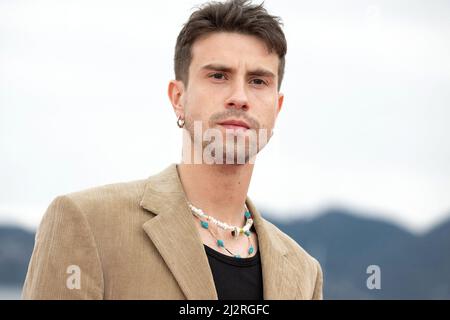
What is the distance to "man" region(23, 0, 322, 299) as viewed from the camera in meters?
4.72

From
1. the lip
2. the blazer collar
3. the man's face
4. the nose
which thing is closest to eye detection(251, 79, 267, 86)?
the man's face

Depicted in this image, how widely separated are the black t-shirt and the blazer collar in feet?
0.26

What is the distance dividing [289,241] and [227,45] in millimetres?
1933

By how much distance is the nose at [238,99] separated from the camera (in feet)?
17.2

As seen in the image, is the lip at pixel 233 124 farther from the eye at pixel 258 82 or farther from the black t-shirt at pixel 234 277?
the black t-shirt at pixel 234 277

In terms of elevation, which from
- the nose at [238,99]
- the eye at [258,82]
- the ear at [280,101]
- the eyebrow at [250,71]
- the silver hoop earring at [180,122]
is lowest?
the silver hoop earring at [180,122]

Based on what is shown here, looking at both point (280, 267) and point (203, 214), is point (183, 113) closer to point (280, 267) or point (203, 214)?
point (203, 214)

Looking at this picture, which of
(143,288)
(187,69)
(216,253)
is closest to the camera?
(143,288)

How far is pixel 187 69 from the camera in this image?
18.5ft

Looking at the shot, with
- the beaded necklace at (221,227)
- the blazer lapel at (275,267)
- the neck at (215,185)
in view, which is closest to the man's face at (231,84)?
the neck at (215,185)

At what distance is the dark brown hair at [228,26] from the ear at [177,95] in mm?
64

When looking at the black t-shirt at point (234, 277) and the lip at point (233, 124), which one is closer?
the black t-shirt at point (234, 277)
